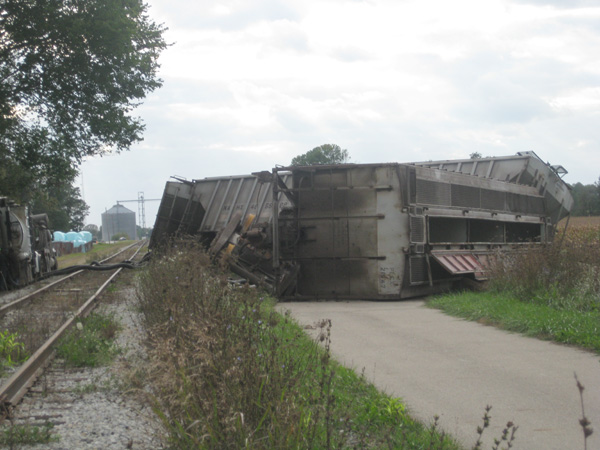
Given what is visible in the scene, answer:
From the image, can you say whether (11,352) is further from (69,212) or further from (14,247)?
(69,212)

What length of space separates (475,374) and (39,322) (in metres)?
7.07

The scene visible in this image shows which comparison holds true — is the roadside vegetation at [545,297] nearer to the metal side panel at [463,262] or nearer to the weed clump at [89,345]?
the metal side panel at [463,262]

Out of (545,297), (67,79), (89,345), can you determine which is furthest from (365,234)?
(67,79)

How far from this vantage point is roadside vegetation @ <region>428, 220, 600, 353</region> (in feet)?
28.6

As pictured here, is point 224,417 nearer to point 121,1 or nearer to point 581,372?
point 581,372

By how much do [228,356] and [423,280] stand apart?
10.9 meters

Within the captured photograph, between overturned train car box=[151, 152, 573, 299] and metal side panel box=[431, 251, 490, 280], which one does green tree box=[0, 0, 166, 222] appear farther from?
metal side panel box=[431, 251, 490, 280]

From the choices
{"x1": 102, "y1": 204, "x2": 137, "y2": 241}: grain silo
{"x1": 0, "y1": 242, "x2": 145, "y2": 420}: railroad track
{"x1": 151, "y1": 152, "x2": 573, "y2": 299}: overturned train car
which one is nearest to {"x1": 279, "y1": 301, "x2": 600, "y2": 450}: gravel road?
{"x1": 151, "y1": 152, "x2": 573, "y2": 299}: overturned train car

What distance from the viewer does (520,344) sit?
834 cm

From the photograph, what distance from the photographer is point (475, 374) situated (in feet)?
22.2

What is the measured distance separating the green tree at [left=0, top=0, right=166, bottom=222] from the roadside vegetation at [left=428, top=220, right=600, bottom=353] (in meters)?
16.3

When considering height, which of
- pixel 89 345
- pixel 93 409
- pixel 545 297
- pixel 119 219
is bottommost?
pixel 93 409

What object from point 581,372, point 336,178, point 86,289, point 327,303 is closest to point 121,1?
point 86,289

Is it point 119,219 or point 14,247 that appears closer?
point 14,247
